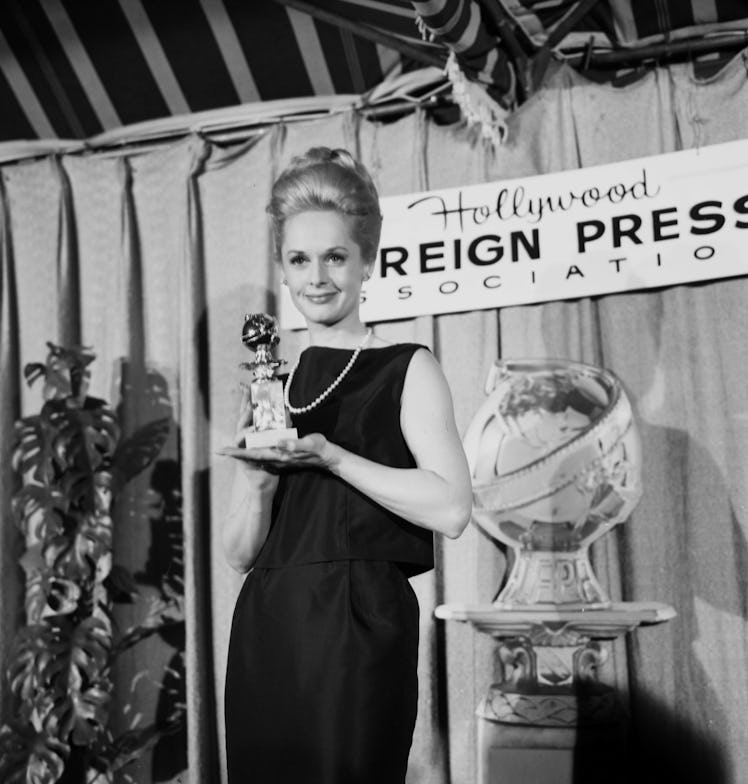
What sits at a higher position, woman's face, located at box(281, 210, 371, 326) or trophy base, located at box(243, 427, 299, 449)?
woman's face, located at box(281, 210, 371, 326)

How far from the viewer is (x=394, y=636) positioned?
4.18 feet

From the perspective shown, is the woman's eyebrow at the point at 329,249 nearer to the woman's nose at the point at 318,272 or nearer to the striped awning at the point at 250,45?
the woman's nose at the point at 318,272

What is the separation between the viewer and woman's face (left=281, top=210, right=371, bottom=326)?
1408 mm

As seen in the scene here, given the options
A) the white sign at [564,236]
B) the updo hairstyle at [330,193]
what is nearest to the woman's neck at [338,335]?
the updo hairstyle at [330,193]

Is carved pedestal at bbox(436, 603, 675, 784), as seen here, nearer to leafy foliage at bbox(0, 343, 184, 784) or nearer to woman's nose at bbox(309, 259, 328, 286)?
woman's nose at bbox(309, 259, 328, 286)

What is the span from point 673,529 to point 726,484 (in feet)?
0.69

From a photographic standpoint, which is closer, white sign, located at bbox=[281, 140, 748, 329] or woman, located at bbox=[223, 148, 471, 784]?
woman, located at bbox=[223, 148, 471, 784]

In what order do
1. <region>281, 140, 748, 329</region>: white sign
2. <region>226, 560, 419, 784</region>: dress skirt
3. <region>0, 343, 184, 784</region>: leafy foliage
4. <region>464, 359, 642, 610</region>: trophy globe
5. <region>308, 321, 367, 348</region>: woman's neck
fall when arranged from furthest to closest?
<region>0, 343, 184, 784</region>: leafy foliage → <region>281, 140, 748, 329</region>: white sign → <region>464, 359, 642, 610</region>: trophy globe → <region>308, 321, 367, 348</region>: woman's neck → <region>226, 560, 419, 784</region>: dress skirt

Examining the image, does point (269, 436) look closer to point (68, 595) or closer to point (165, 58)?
point (68, 595)

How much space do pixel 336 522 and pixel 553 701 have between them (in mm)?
1093

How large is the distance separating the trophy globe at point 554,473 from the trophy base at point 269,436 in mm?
1272

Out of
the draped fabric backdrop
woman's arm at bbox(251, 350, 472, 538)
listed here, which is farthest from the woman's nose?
the draped fabric backdrop

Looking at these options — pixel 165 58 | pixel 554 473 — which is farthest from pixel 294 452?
pixel 165 58

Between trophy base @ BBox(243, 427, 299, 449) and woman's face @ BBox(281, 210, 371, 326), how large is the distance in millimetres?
247
